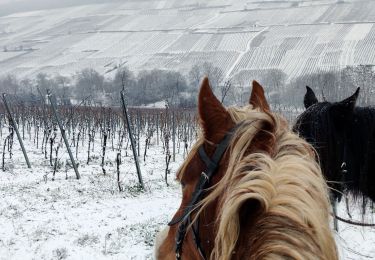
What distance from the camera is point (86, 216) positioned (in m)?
12.5

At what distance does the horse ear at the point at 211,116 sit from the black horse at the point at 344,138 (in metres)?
2.32

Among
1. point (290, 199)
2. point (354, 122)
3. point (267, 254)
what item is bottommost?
point (354, 122)

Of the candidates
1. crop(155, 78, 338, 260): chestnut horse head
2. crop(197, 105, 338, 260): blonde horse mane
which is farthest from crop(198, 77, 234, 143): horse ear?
crop(197, 105, 338, 260): blonde horse mane

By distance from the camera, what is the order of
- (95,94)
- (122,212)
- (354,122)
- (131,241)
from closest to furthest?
(354,122) → (131,241) → (122,212) → (95,94)

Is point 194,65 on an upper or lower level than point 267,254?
lower

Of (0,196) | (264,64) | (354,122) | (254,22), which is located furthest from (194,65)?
(354,122)

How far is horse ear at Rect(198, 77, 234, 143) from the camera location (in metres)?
1.35

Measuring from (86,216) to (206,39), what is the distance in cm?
8789

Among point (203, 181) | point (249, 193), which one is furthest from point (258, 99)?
point (249, 193)

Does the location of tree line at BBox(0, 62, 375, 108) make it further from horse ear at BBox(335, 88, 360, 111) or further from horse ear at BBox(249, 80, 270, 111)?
horse ear at BBox(249, 80, 270, 111)

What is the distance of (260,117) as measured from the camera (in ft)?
4.35

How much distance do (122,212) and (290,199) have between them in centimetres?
1260

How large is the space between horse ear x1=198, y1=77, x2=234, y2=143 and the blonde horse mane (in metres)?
0.13

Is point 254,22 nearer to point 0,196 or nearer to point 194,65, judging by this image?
point 194,65
